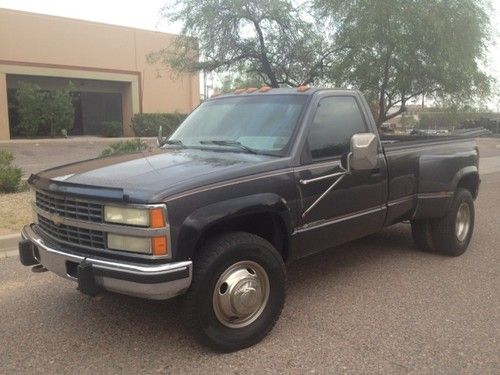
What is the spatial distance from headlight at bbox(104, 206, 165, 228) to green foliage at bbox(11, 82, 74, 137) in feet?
87.7

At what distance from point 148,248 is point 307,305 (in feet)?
5.85

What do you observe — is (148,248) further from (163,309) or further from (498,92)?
(498,92)

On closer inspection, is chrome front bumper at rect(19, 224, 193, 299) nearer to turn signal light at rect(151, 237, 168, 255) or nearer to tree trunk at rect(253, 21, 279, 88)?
turn signal light at rect(151, 237, 168, 255)

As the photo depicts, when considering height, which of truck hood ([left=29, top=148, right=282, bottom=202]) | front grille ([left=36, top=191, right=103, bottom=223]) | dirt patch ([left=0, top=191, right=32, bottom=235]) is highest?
truck hood ([left=29, top=148, right=282, bottom=202])

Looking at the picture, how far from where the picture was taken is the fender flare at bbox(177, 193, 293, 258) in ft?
11.3

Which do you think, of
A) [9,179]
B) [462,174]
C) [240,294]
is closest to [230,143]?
[240,294]

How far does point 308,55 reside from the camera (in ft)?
46.0

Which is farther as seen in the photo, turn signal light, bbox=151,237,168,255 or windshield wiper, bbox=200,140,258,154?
windshield wiper, bbox=200,140,258,154

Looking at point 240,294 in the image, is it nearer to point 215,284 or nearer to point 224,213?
point 215,284

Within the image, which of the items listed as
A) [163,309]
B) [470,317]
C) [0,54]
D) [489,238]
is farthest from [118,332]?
[0,54]

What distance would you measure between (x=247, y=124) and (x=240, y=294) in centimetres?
164

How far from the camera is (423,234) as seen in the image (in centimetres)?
619

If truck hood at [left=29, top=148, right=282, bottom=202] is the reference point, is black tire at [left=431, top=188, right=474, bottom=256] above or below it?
below

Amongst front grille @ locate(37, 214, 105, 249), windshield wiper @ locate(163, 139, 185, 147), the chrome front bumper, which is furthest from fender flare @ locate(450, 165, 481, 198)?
front grille @ locate(37, 214, 105, 249)
